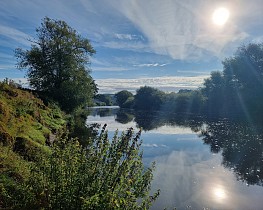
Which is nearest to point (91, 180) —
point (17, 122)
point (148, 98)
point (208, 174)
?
point (17, 122)

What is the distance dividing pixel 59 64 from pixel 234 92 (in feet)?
181

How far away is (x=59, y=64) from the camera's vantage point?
41031 millimetres

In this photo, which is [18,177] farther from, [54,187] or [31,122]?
[31,122]

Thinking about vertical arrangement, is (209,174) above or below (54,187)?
below

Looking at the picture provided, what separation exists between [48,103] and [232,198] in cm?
2444

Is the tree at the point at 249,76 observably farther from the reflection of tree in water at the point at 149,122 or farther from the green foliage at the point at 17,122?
the green foliage at the point at 17,122

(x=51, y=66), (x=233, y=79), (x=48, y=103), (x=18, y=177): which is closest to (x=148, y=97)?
(x=233, y=79)

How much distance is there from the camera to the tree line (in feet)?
228

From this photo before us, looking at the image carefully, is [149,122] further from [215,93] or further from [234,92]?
[215,93]

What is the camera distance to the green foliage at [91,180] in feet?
17.9

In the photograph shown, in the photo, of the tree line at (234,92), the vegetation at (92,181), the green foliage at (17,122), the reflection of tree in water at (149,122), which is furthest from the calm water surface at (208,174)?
the tree line at (234,92)

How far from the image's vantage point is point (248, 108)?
71.6 m

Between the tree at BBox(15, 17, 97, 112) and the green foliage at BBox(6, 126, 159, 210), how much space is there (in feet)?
110

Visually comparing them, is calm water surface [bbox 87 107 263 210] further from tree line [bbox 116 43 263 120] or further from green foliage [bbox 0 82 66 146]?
tree line [bbox 116 43 263 120]
